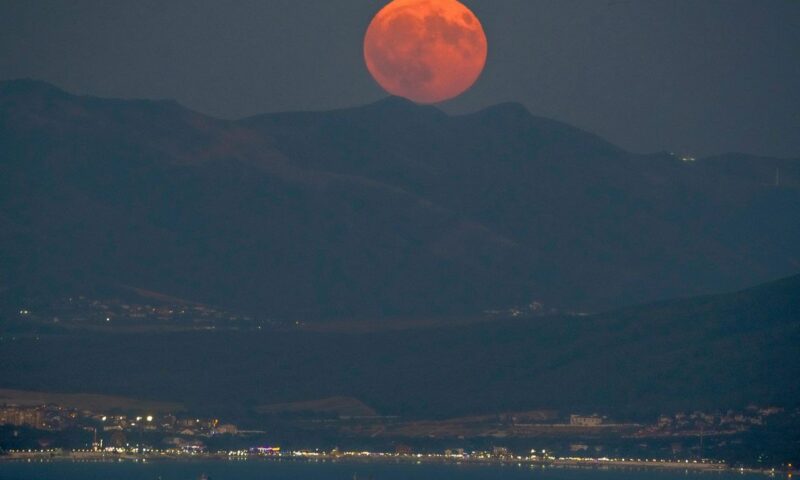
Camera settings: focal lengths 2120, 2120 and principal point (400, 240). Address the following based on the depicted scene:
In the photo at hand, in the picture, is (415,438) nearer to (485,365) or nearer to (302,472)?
(302,472)

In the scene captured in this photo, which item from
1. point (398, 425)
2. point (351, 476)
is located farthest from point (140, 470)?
point (398, 425)

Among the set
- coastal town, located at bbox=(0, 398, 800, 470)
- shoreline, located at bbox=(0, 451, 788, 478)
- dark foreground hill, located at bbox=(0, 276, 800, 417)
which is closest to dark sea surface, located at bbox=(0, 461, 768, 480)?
shoreline, located at bbox=(0, 451, 788, 478)

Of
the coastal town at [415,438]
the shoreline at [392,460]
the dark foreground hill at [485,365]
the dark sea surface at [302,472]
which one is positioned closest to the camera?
the dark sea surface at [302,472]

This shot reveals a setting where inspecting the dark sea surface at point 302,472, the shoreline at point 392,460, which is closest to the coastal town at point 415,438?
the shoreline at point 392,460

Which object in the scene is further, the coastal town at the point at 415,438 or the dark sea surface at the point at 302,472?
the coastal town at the point at 415,438

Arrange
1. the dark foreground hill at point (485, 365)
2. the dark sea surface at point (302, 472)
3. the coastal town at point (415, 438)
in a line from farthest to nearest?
the dark foreground hill at point (485, 365) → the coastal town at point (415, 438) → the dark sea surface at point (302, 472)

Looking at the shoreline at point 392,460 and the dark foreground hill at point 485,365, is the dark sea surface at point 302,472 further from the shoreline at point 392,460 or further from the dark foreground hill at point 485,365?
the dark foreground hill at point 485,365
